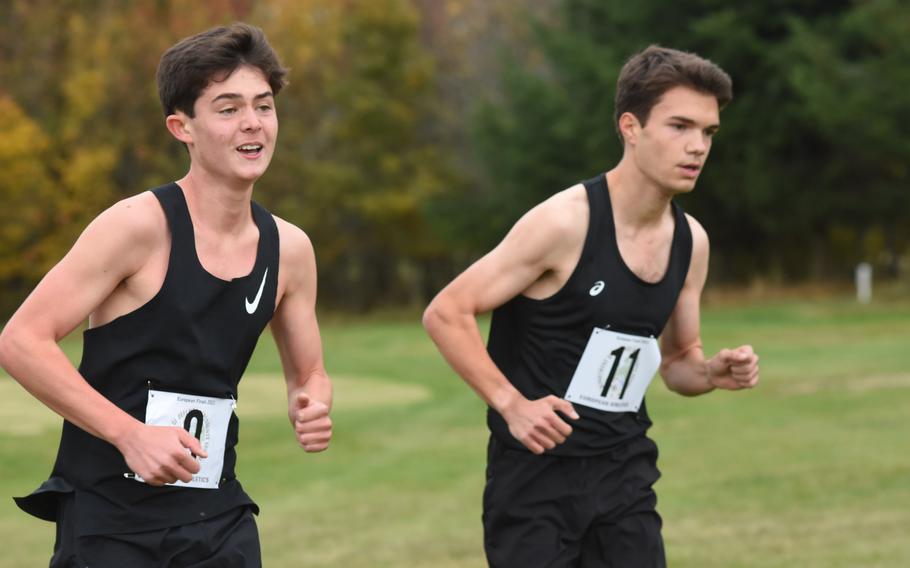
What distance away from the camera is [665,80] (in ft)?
16.4

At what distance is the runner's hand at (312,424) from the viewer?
4074 millimetres

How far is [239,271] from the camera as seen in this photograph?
13.6 feet

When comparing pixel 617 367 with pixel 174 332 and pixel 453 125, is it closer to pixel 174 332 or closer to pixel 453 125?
pixel 174 332

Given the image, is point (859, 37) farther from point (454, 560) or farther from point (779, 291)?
point (454, 560)

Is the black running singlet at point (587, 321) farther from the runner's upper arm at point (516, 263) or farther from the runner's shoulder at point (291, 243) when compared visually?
the runner's shoulder at point (291, 243)

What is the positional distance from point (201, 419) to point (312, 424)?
0.30 metres

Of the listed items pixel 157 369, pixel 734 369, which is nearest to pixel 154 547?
pixel 157 369

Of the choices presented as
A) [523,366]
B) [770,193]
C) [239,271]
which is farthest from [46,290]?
[770,193]

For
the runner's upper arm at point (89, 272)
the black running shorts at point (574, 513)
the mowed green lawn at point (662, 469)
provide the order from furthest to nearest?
the mowed green lawn at point (662, 469) < the black running shorts at point (574, 513) < the runner's upper arm at point (89, 272)

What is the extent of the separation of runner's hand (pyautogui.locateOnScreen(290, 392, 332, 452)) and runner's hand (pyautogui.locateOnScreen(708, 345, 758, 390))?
62.1 inches

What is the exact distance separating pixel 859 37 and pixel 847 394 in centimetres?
2043

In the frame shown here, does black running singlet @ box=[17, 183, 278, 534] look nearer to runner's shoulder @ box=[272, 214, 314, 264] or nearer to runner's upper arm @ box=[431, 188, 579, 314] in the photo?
runner's shoulder @ box=[272, 214, 314, 264]

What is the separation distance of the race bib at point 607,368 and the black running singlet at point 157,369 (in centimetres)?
130

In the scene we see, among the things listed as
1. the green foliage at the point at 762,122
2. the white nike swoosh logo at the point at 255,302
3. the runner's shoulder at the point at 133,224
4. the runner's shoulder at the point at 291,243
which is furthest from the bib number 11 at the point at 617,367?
the green foliage at the point at 762,122
